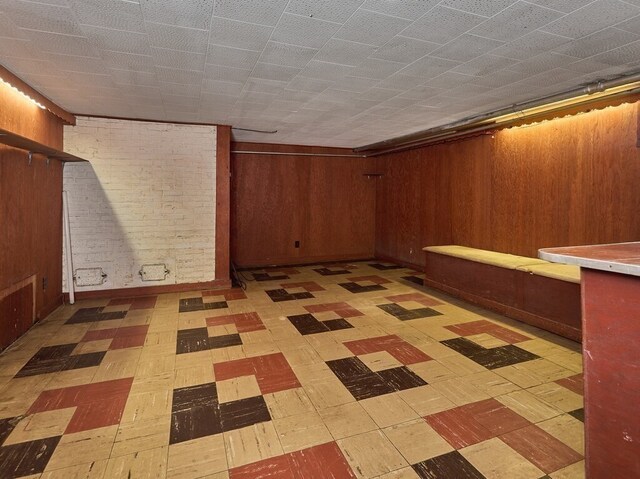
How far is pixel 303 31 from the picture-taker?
7.84 ft

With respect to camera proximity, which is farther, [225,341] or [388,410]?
[225,341]

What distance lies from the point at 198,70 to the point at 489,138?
422 cm

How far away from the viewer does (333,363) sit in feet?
9.87

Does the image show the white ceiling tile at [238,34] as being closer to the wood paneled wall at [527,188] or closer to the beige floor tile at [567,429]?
the beige floor tile at [567,429]

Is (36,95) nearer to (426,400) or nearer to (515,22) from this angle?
(515,22)

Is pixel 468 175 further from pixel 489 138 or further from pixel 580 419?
pixel 580 419

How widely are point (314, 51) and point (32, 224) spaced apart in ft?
11.8

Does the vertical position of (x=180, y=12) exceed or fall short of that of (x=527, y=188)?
it exceeds it

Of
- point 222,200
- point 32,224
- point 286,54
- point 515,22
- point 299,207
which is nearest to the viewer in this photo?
point 515,22

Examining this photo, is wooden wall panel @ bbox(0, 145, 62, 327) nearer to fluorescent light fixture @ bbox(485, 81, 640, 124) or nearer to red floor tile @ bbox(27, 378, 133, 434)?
red floor tile @ bbox(27, 378, 133, 434)

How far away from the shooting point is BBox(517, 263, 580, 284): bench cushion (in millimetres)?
3408

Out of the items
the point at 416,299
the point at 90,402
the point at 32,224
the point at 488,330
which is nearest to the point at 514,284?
the point at 488,330

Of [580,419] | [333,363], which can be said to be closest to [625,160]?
[580,419]

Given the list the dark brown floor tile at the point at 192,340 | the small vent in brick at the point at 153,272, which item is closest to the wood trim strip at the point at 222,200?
the small vent in brick at the point at 153,272
